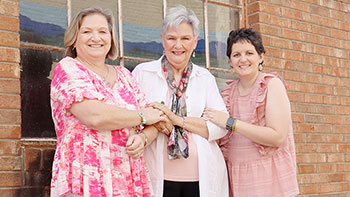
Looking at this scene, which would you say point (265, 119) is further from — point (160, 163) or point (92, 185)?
point (92, 185)

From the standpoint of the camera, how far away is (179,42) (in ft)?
10.0

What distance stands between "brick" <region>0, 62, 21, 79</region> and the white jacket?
2.53 ft

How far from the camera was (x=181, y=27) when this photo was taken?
3.05m

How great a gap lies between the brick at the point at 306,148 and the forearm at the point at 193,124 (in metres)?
1.95

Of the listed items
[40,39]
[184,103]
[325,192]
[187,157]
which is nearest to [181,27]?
[184,103]

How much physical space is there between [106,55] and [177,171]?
87 centimetres

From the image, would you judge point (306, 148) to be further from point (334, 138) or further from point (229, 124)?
point (229, 124)

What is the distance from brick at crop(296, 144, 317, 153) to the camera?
15.5 feet

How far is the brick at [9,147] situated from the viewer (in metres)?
2.92

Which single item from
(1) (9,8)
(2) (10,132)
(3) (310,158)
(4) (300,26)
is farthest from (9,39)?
(3) (310,158)

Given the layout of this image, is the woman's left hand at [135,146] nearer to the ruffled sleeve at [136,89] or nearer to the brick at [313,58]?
the ruffled sleeve at [136,89]

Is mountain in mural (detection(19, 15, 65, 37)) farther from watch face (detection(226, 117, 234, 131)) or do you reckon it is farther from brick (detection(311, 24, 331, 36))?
brick (detection(311, 24, 331, 36))

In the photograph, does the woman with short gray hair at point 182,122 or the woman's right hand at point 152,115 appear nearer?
the woman's right hand at point 152,115

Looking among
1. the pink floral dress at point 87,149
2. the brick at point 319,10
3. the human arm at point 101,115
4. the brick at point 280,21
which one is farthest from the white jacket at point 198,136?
the brick at point 319,10
